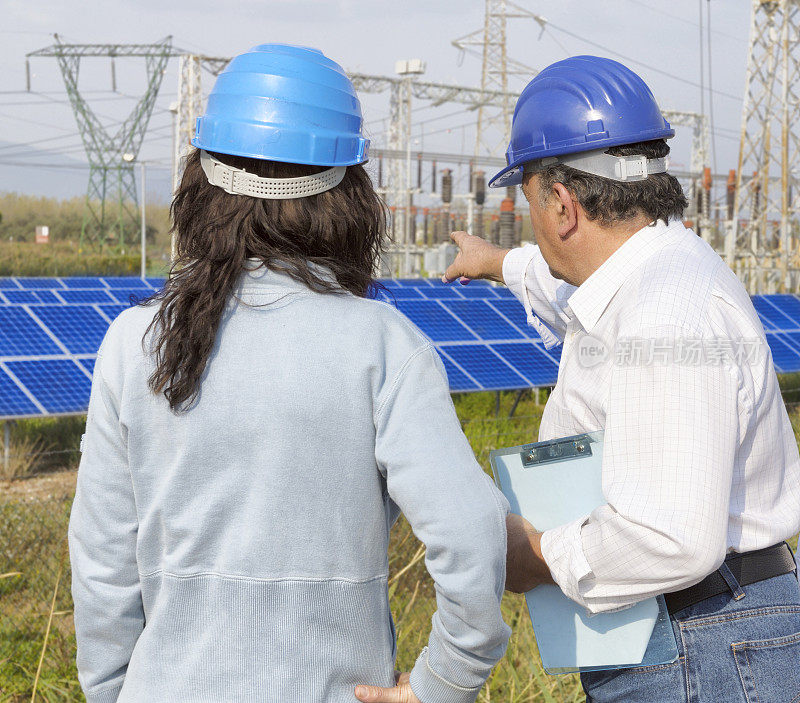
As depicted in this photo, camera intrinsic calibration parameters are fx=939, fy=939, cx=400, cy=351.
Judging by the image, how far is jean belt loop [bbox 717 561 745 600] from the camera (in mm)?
1690

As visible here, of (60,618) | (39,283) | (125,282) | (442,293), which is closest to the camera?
(60,618)

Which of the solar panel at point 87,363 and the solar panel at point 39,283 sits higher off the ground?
the solar panel at point 39,283

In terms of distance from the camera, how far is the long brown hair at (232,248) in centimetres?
145

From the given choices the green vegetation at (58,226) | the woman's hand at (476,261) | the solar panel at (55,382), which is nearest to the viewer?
the woman's hand at (476,261)

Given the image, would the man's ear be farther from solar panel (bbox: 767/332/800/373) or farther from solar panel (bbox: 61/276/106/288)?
solar panel (bbox: 61/276/106/288)

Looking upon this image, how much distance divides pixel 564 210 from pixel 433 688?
930 mm

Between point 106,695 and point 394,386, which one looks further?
point 106,695

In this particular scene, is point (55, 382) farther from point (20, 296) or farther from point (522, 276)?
point (522, 276)

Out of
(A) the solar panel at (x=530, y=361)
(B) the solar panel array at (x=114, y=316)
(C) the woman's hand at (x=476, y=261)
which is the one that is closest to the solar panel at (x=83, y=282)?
(B) the solar panel array at (x=114, y=316)

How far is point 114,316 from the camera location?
9.21m

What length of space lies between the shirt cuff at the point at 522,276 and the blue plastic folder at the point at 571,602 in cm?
86

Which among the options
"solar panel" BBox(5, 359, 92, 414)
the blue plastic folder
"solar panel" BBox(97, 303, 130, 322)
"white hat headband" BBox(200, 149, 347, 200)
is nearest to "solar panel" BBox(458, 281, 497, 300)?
"solar panel" BBox(97, 303, 130, 322)

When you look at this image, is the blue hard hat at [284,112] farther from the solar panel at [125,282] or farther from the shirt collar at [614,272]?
the solar panel at [125,282]

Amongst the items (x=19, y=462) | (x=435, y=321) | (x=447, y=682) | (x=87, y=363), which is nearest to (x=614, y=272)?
(x=447, y=682)
